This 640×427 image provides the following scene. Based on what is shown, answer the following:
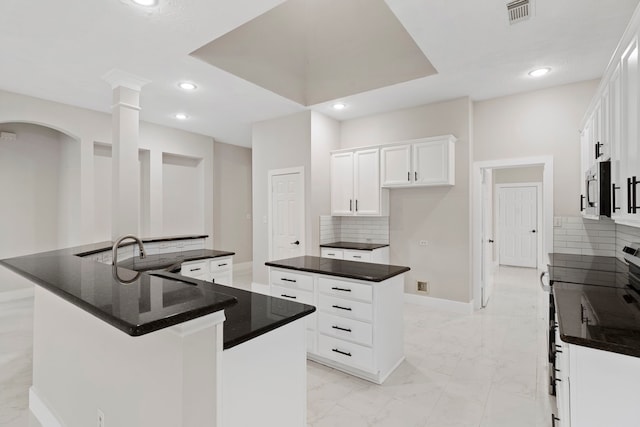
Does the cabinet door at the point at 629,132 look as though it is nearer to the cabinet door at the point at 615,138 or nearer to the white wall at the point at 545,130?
the cabinet door at the point at 615,138

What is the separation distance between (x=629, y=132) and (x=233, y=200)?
7.11 metres

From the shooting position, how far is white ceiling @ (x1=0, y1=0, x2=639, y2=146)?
8.30ft

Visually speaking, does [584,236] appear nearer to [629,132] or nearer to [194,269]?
[629,132]

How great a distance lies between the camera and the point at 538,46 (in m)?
3.10

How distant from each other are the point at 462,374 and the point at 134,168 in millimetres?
4183

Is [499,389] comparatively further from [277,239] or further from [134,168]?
[134,168]

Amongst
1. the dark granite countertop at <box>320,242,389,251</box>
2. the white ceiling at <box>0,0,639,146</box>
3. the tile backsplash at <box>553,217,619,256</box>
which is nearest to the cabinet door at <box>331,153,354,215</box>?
the dark granite countertop at <box>320,242,389,251</box>

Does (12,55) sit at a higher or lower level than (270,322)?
higher

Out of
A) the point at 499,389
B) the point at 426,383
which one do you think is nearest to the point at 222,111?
the point at 426,383

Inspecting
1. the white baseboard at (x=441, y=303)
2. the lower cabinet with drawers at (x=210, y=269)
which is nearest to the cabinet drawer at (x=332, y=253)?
the white baseboard at (x=441, y=303)

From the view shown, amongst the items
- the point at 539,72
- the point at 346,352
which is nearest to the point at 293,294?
the point at 346,352

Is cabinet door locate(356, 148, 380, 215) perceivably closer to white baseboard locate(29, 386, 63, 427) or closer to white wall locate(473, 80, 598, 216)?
white wall locate(473, 80, 598, 216)

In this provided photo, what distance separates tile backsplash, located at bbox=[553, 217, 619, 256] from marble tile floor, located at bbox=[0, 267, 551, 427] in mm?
1038

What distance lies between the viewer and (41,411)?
7.13 ft
